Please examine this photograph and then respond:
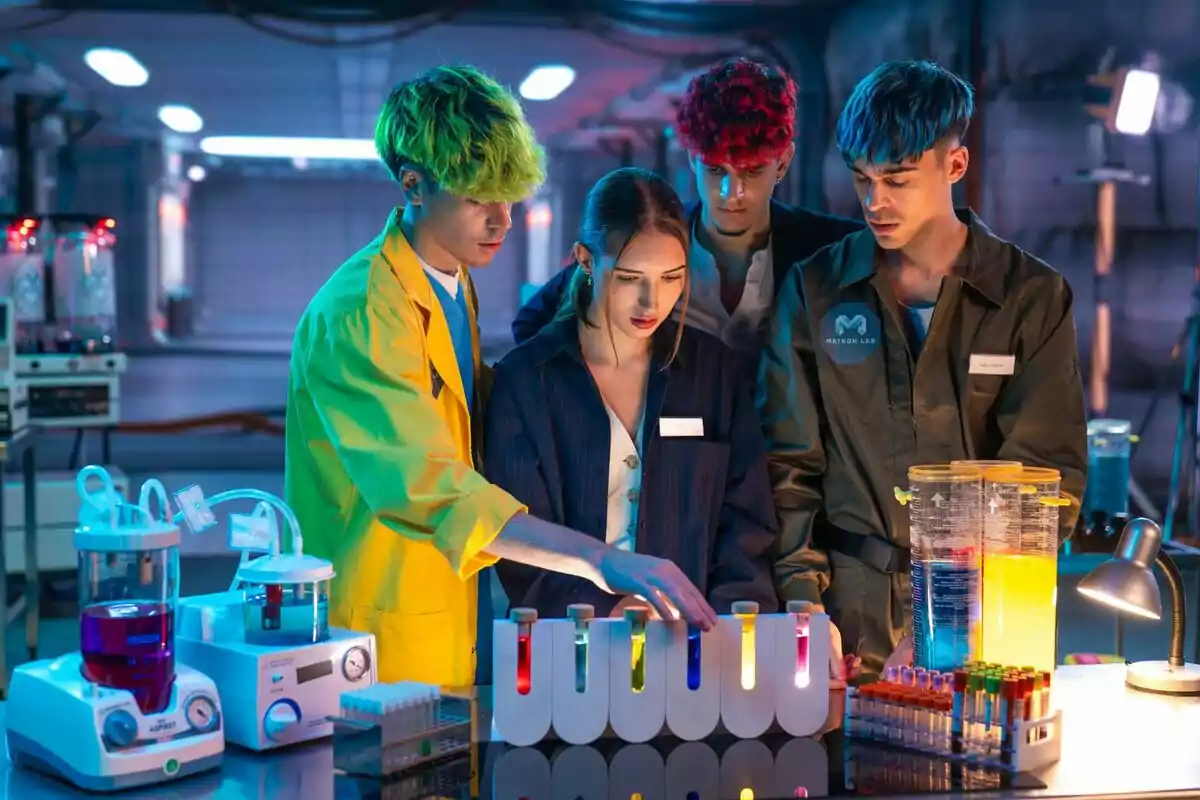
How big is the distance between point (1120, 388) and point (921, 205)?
193 inches

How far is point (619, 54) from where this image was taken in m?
6.92

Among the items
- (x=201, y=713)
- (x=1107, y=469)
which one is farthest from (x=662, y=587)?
(x=1107, y=469)

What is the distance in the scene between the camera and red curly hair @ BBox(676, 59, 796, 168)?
2.62 m

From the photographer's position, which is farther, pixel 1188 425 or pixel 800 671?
pixel 1188 425

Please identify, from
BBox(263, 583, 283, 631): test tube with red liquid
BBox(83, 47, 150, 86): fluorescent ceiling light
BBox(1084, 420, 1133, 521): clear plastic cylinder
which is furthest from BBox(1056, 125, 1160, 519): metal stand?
BBox(263, 583, 283, 631): test tube with red liquid

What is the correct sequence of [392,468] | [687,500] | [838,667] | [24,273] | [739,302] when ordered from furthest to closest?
[24,273] < [739,302] < [687,500] < [838,667] < [392,468]

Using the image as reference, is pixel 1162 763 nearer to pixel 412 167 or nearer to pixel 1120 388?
pixel 412 167

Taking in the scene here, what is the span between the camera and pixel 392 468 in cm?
198

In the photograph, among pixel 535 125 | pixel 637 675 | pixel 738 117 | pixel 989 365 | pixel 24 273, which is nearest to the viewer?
pixel 637 675

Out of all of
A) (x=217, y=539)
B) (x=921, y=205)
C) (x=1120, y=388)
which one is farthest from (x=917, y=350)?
(x=217, y=539)

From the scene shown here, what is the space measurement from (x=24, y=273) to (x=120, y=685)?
5292 millimetres

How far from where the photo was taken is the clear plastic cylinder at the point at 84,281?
265 inches

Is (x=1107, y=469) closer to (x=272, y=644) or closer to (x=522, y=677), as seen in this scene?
(x=522, y=677)

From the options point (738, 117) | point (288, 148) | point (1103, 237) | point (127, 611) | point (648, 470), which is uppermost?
point (288, 148)
